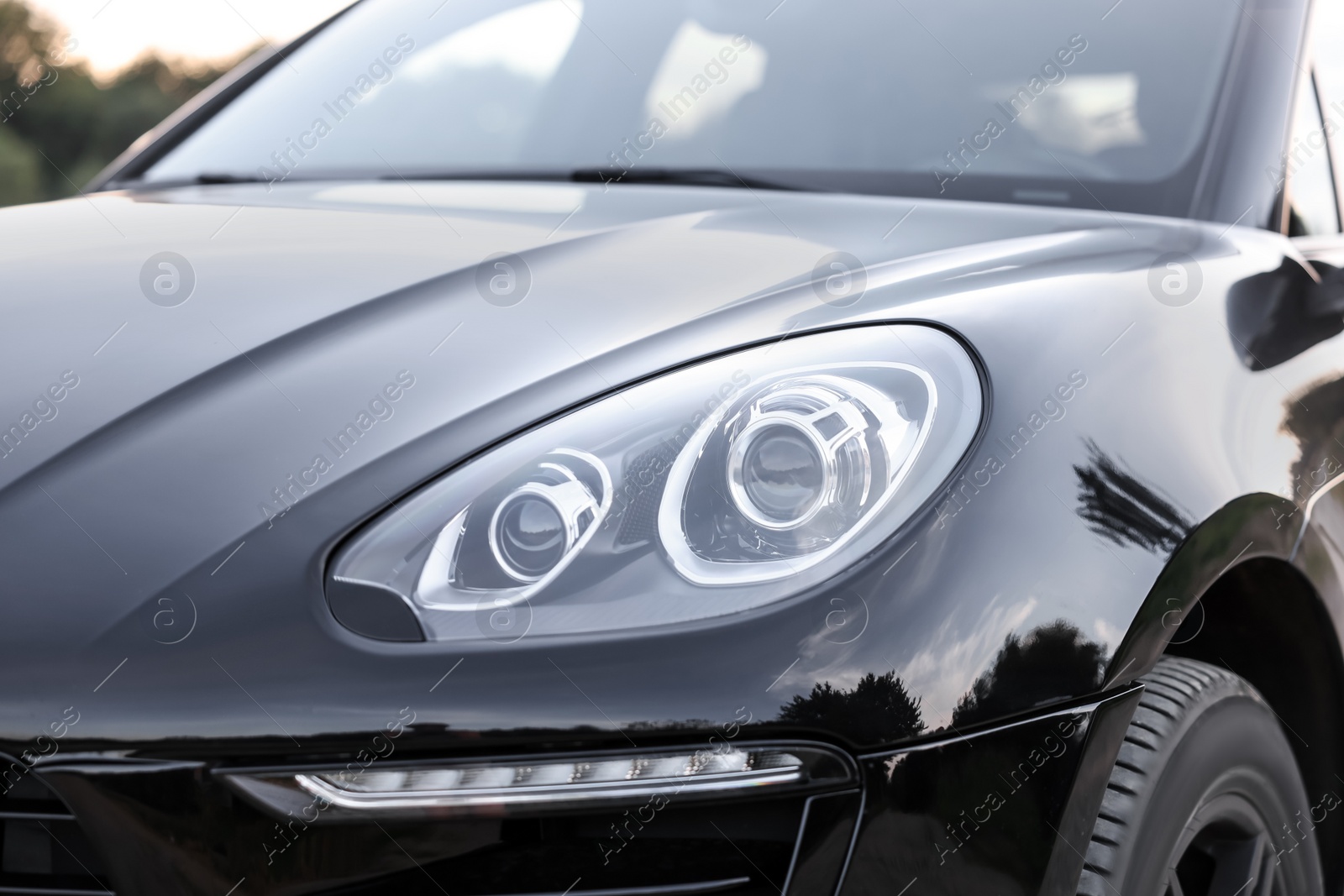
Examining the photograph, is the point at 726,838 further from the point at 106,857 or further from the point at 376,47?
the point at 376,47

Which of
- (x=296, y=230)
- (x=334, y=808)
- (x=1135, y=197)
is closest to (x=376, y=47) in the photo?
(x=296, y=230)

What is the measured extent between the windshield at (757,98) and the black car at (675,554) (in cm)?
22

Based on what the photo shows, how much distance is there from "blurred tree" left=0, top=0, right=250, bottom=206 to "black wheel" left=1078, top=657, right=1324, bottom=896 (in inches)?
1047

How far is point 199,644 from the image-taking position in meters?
0.99

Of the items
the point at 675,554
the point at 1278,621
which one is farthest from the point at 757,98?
the point at 675,554

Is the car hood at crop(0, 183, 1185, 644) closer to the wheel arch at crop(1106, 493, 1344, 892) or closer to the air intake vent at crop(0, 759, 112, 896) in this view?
the air intake vent at crop(0, 759, 112, 896)

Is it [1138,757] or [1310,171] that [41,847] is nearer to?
[1138,757]
